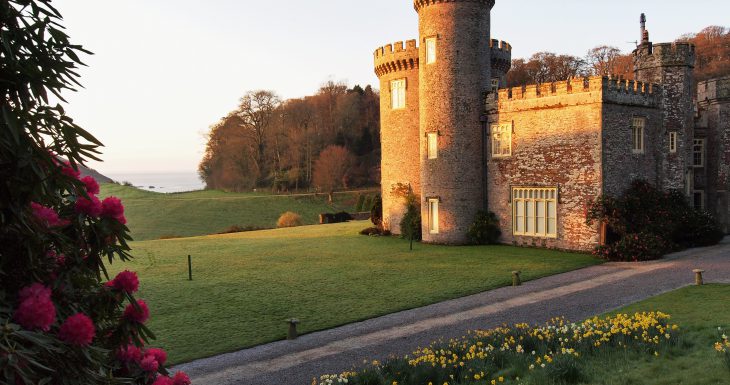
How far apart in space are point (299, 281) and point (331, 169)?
4453 cm

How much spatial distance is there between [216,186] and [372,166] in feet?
68.8

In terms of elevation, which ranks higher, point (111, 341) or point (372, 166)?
point (372, 166)

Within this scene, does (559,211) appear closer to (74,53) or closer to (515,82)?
(74,53)

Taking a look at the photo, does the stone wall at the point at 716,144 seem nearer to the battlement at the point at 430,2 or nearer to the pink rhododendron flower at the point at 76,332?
the battlement at the point at 430,2

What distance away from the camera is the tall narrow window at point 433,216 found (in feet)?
85.4

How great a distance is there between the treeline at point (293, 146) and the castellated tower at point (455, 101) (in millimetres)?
35787

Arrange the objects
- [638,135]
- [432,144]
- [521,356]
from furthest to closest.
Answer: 1. [432,144]
2. [638,135]
3. [521,356]

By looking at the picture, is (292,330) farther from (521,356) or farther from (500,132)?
(500,132)

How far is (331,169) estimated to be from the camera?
6197 centimetres

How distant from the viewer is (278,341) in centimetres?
1158

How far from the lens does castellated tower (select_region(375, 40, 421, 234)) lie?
1129 inches

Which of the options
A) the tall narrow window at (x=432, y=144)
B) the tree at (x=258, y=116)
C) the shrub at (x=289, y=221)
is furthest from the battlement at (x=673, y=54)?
the tree at (x=258, y=116)

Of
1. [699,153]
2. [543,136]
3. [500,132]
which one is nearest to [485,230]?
[500,132]

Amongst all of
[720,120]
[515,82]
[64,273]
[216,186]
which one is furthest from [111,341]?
[216,186]
